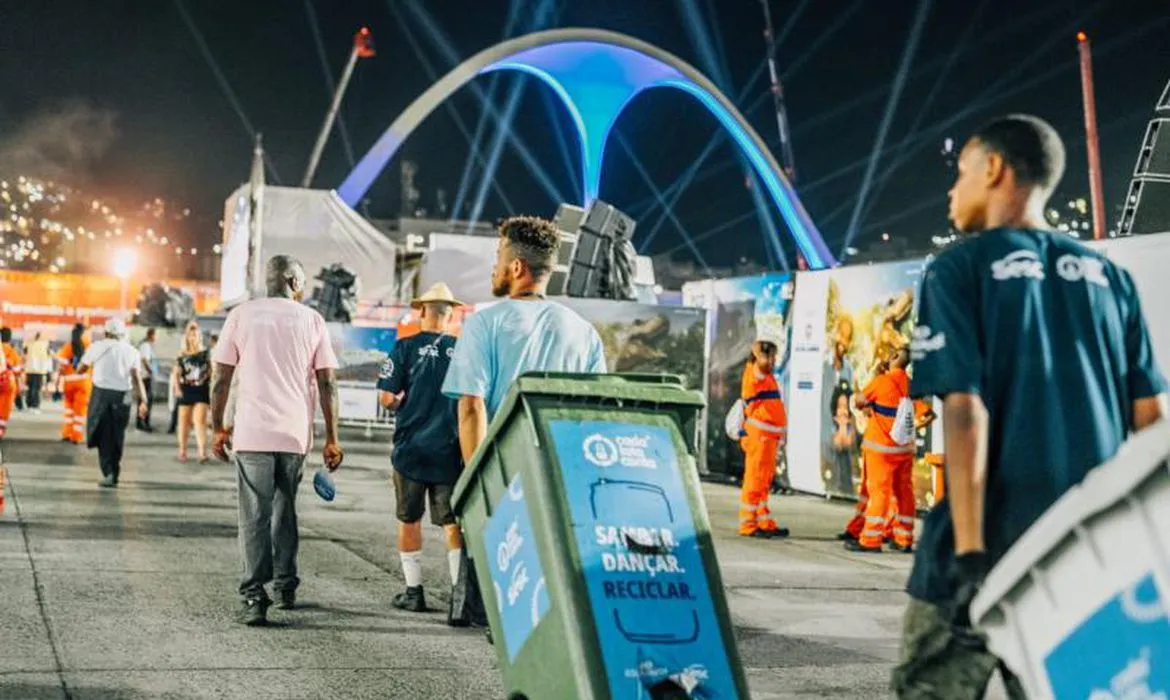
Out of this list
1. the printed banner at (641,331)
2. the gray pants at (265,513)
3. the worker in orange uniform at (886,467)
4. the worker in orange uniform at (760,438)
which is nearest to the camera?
the gray pants at (265,513)

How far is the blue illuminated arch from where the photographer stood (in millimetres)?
41844

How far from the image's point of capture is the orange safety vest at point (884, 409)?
12.6 meters

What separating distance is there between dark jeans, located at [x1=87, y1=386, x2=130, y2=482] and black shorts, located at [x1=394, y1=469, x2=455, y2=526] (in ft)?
25.1

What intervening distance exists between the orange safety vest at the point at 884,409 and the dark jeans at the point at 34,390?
24.8 m

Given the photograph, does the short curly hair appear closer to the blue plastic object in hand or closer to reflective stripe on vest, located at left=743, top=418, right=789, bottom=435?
the blue plastic object in hand

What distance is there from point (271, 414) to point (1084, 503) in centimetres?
594

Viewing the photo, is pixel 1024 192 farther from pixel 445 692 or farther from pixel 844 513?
pixel 844 513

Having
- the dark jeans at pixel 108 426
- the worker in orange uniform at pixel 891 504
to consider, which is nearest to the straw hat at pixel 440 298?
the worker in orange uniform at pixel 891 504

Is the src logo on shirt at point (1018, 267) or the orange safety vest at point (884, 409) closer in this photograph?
the src logo on shirt at point (1018, 267)

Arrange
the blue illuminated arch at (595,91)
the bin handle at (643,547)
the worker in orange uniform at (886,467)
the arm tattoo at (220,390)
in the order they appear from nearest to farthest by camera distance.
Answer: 1. the bin handle at (643,547)
2. the arm tattoo at (220,390)
3. the worker in orange uniform at (886,467)
4. the blue illuminated arch at (595,91)

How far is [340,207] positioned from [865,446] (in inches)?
613

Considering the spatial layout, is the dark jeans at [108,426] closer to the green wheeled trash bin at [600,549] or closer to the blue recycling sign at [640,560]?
the green wheeled trash bin at [600,549]

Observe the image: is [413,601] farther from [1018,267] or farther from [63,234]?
[63,234]

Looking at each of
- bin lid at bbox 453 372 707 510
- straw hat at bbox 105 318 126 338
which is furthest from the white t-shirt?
bin lid at bbox 453 372 707 510
